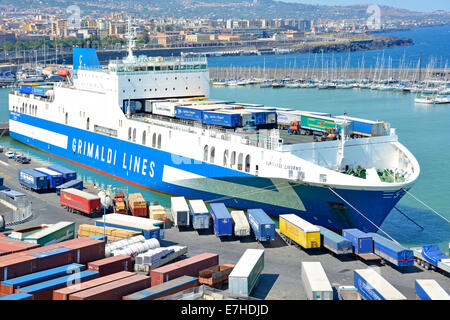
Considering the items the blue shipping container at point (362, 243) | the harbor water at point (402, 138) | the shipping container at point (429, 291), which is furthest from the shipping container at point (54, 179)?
the shipping container at point (429, 291)

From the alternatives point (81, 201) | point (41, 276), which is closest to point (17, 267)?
point (41, 276)

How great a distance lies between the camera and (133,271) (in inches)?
898

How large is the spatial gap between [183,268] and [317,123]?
40.5ft

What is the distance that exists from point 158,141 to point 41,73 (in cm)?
10936

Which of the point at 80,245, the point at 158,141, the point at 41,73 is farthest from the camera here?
the point at 41,73

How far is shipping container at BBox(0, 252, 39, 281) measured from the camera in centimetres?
2014

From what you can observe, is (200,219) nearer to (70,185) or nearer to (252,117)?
(252,117)

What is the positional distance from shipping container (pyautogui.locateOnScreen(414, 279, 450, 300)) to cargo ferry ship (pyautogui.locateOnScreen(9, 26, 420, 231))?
623 centimetres

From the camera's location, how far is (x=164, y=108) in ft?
122

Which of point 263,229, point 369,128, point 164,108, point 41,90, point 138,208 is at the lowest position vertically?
point 138,208

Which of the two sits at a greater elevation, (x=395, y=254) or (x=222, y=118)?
(x=222, y=118)

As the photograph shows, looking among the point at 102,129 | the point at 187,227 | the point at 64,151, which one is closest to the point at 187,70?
the point at 102,129

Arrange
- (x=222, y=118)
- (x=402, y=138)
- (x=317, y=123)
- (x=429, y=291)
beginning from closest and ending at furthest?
(x=429, y=291) < (x=317, y=123) < (x=222, y=118) < (x=402, y=138)

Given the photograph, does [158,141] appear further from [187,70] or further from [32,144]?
[32,144]
